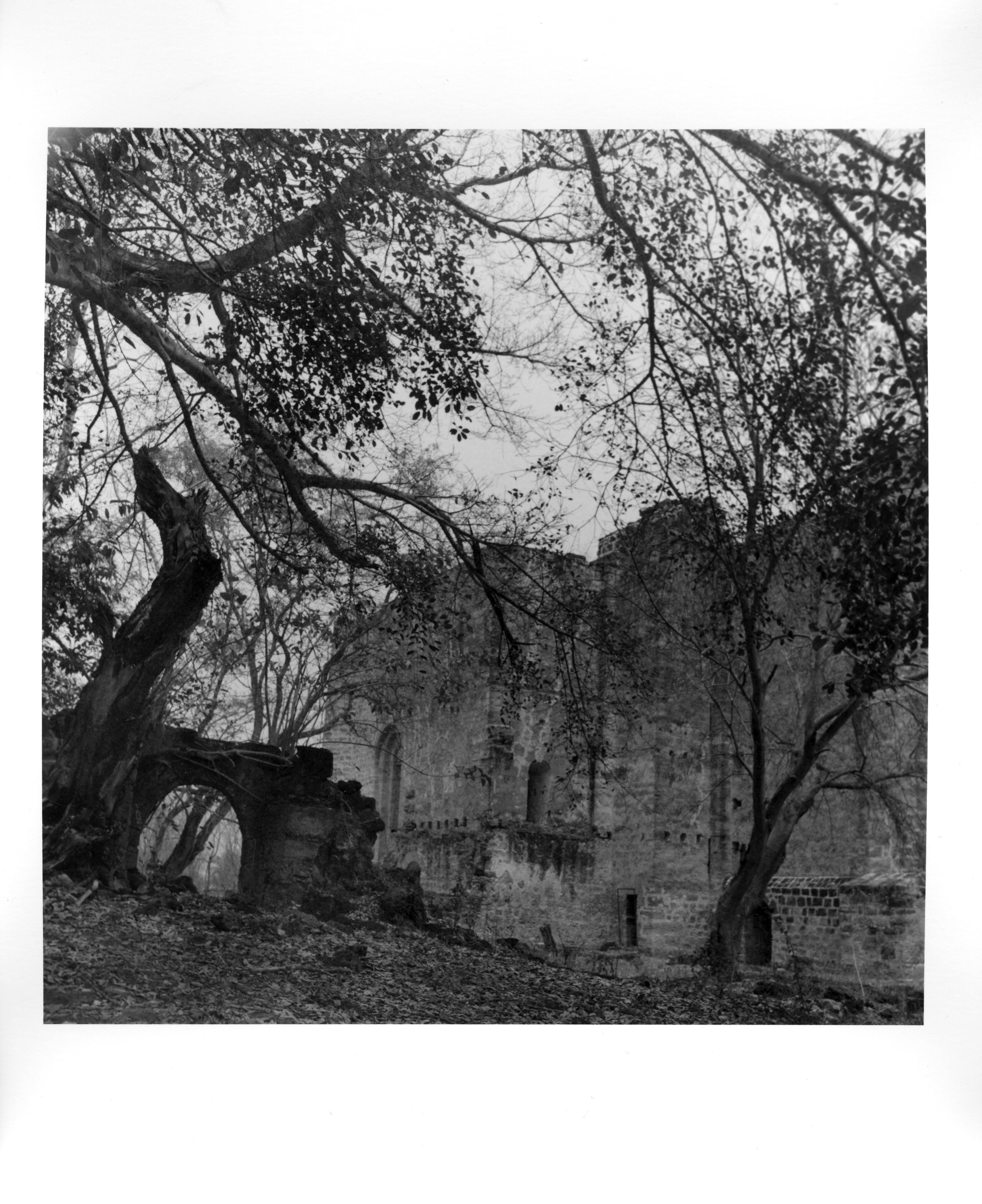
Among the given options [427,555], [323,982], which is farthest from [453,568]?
[323,982]

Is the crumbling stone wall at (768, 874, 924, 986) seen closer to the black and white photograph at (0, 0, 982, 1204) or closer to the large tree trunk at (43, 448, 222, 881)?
the black and white photograph at (0, 0, 982, 1204)

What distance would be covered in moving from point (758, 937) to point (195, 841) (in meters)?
4.12

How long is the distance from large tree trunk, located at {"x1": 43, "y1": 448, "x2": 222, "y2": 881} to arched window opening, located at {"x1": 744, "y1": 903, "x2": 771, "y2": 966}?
11.7ft

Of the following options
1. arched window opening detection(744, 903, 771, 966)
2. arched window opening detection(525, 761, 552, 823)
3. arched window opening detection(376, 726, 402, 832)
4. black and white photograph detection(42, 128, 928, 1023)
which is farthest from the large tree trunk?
arched window opening detection(744, 903, 771, 966)

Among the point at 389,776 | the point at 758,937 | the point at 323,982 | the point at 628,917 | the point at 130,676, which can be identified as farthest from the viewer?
the point at 389,776

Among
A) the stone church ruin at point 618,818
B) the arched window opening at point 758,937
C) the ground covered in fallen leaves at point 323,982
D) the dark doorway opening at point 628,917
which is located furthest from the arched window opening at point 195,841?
the arched window opening at point 758,937

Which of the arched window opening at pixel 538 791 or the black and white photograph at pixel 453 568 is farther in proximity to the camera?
the arched window opening at pixel 538 791

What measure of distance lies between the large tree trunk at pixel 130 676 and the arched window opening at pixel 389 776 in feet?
5.54

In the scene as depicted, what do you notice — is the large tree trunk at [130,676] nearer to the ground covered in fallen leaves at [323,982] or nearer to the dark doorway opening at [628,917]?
the ground covered in fallen leaves at [323,982]

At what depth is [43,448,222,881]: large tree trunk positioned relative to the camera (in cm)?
609

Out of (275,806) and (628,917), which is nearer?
(275,806)

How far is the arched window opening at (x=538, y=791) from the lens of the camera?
26.2 ft

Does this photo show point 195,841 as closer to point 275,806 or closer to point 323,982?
point 275,806

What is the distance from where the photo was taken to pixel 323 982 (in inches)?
229
